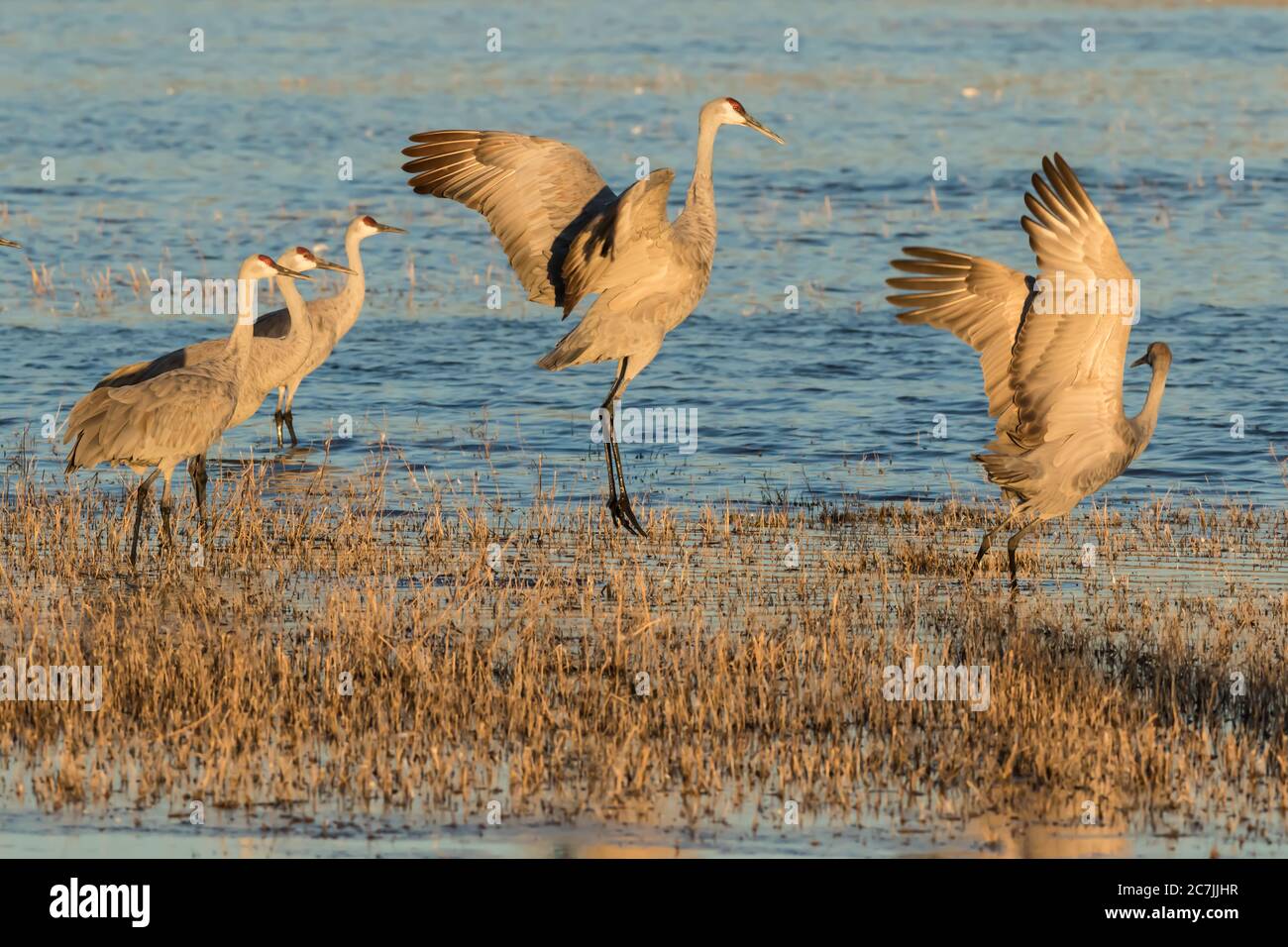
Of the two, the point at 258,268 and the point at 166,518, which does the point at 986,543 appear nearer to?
the point at 166,518

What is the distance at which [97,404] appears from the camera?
9836 mm

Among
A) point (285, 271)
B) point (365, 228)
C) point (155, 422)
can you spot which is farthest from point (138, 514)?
point (365, 228)

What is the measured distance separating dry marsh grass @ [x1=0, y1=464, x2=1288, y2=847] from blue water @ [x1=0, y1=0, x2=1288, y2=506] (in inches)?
73.4

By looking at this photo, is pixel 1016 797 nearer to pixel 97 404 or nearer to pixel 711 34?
pixel 97 404

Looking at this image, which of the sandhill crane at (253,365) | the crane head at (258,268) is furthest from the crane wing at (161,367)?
the crane head at (258,268)

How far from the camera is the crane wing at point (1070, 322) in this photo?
850 centimetres

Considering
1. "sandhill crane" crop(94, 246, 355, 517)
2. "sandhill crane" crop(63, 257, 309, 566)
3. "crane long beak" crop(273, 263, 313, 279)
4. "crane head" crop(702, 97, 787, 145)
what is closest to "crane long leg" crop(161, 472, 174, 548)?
"sandhill crane" crop(63, 257, 309, 566)

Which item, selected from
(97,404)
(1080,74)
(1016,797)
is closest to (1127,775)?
(1016,797)

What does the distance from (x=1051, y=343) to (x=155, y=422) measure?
4.16m

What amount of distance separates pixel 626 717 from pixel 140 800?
1.54m

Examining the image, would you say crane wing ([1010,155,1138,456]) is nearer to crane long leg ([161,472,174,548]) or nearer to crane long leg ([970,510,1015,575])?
crane long leg ([970,510,1015,575])

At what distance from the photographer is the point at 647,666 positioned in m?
7.34

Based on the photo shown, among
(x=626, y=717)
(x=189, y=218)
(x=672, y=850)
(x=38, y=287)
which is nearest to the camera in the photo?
(x=672, y=850)

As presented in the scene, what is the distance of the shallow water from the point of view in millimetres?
12305
